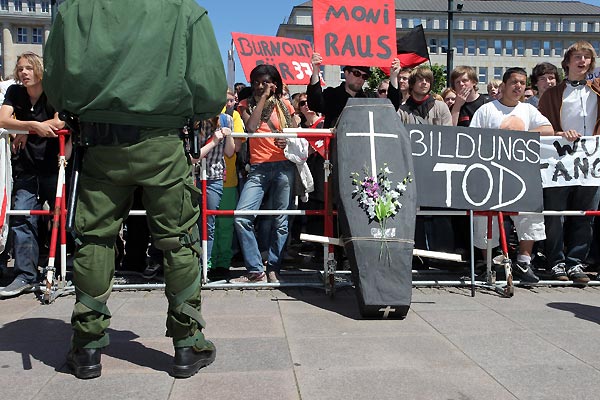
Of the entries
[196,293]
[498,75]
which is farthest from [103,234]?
[498,75]

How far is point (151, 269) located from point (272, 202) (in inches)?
53.1

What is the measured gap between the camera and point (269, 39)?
10391 mm

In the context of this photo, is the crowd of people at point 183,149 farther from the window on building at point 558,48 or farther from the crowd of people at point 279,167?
the window on building at point 558,48

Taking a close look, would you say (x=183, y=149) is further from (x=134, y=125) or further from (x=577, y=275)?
(x=577, y=275)

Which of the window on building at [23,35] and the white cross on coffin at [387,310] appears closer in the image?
the white cross on coffin at [387,310]

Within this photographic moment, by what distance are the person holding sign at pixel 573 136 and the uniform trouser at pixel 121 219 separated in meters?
4.31

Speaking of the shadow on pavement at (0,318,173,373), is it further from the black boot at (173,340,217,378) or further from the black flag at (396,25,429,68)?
the black flag at (396,25,429,68)

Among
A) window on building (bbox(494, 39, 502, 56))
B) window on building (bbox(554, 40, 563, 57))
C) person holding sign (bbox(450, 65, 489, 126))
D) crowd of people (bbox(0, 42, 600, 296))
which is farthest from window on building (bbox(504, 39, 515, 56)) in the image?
crowd of people (bbox(0, 42, 600, 296))

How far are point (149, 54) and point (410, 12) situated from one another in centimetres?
10463

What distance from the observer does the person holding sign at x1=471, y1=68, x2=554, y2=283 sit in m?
6.43

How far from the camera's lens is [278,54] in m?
10.5

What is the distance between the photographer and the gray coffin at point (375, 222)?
4.83m

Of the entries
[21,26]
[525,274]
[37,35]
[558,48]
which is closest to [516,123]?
[525,274]

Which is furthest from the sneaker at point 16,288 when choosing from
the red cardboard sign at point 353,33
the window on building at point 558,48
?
the window on building at point 558,48
